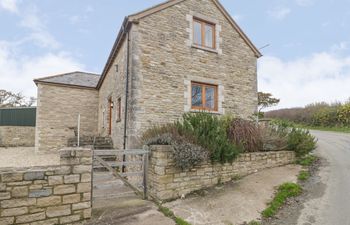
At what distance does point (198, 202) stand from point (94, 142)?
6.92 meters

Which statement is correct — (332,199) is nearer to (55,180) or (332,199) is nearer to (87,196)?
(87,196)

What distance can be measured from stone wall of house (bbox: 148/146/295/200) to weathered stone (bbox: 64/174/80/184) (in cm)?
188

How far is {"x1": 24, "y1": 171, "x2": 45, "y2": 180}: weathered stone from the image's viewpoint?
152 inches

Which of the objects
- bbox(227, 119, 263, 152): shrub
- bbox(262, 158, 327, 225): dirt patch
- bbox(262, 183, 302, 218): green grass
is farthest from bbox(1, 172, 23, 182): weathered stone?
bbox(227, 119, 263, 152): shrub

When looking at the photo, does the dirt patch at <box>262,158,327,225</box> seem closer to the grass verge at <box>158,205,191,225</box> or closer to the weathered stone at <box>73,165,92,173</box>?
the grass verge at <box>158,205,191,225</box>

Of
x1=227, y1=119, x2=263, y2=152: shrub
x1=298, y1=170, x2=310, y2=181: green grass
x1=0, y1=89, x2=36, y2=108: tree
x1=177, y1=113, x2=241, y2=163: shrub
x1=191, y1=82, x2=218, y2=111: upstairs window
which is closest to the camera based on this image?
x1=177, y1=113, x2=241, y2=163: shrub

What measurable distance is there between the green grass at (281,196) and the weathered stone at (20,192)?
4.76 meters

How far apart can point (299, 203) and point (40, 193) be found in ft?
18.8

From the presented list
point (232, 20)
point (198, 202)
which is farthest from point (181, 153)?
point (232, 20)

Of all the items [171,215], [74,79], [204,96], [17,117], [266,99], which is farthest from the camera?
[266,99]

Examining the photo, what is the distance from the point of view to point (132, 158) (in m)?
8.05

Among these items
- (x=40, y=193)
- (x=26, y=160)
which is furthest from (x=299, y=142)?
(x=26, y=160)

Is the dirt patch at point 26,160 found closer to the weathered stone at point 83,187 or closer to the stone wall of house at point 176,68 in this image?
the stone wall of house at point 176,68

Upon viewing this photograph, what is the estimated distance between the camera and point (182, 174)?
5.64 m
